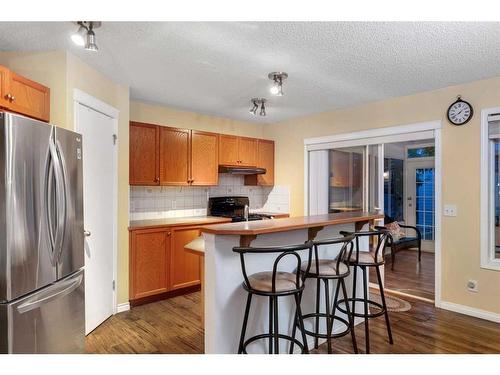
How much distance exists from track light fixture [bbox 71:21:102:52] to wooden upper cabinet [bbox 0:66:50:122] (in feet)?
1.77

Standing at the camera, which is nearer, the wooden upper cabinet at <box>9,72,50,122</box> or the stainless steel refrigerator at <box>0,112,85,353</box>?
the stainless steel refrigerator at <box>0,112,85,353</box>

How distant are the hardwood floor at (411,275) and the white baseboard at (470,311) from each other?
0.33 m

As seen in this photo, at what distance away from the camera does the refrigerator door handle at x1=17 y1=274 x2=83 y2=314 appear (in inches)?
70.1

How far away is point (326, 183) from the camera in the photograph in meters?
4.61

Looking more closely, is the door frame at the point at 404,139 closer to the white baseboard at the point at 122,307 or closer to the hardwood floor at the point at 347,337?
the hardwood floor at the point at 347,337

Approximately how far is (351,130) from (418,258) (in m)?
2.88

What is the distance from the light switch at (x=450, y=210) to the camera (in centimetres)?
327

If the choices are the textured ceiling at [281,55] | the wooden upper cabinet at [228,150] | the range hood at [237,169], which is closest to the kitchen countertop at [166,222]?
the range hood at [237,169]

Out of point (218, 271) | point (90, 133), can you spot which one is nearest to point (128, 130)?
point (90, 133)

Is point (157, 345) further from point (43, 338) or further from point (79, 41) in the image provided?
point (79, 41)

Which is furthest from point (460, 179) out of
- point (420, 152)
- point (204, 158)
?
point (420, 152)

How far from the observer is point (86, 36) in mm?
1988

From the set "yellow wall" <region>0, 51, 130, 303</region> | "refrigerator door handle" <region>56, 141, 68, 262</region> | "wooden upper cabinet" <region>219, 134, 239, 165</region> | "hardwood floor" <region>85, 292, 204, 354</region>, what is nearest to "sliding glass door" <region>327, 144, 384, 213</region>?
"wooden upper cabinet" <region>219, 134, 239, 165</region>

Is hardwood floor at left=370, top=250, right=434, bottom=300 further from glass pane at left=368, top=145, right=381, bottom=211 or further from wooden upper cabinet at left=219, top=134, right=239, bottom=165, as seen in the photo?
wooden upper cabinet at left=219, top=134, right=239, bottom=165
